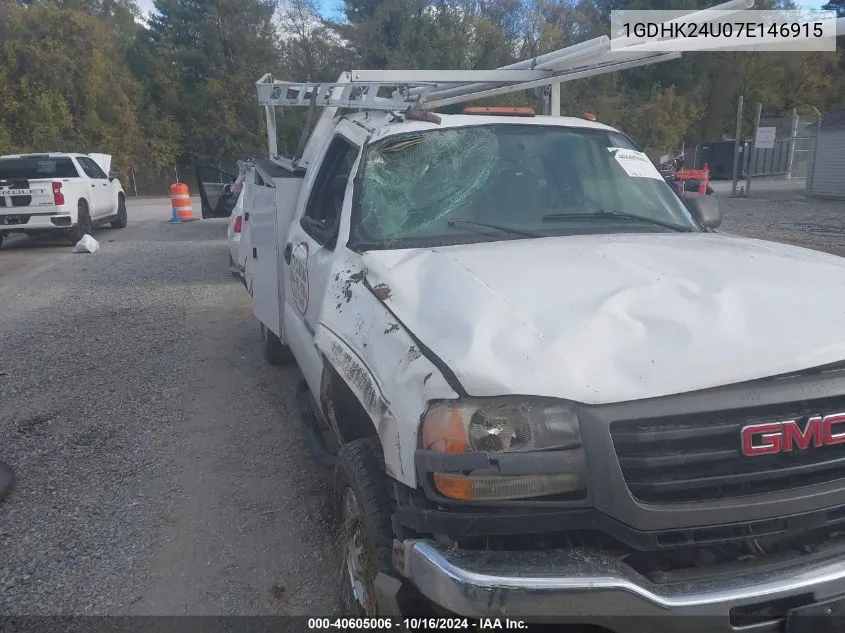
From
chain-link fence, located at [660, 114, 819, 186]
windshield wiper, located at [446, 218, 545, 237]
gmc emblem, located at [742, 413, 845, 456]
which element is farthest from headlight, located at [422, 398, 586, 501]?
chain-link fence, located at [660, 114, 819, 186]

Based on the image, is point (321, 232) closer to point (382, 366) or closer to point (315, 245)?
point (315, 245)

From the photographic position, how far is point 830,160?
23.3 m

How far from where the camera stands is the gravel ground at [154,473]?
331 centimetres

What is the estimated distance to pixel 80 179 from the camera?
15266 millimetres

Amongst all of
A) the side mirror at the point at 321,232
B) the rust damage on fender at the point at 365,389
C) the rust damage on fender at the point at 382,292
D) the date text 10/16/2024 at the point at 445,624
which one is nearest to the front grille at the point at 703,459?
the date text 10/16/2024 at the point at 445,624

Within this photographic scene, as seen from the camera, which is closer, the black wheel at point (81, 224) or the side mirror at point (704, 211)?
the side mirror at point (704, 211)

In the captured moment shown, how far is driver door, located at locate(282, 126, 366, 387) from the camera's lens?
3.73 metres

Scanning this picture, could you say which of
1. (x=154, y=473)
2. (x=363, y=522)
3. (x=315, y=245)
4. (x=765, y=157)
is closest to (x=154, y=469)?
(x=154, y=473)

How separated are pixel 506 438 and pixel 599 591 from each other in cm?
48

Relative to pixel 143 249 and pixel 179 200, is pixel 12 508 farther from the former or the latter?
pixel 179 200

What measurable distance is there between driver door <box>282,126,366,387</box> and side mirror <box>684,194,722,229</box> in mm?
1924

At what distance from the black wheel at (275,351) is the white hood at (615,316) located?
3.48m

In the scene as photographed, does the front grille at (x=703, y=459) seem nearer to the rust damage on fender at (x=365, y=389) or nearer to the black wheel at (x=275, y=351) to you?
the rust damage on fender at (x=365, y=389)

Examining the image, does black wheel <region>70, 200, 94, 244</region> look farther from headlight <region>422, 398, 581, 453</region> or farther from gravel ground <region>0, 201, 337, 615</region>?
headlight <region>422, 398, 581, 453</region>
